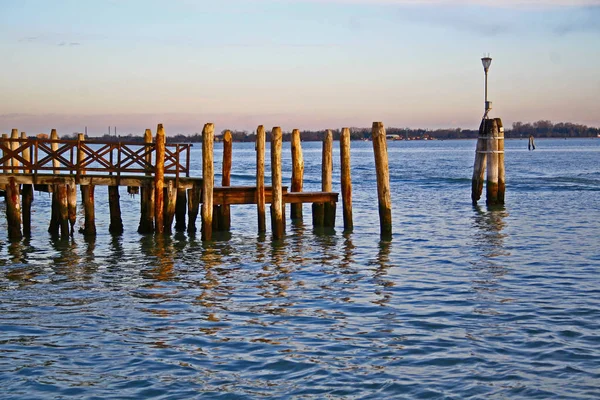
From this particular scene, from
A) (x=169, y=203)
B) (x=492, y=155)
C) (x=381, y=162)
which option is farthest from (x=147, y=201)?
(x=492, y=155)

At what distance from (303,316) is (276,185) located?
7760 mm

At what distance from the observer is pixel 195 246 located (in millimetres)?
19938

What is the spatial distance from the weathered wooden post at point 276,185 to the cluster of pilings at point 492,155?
10.8m

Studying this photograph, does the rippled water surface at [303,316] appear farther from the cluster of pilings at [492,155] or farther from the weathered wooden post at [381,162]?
the cluster of pilings at [492,155]

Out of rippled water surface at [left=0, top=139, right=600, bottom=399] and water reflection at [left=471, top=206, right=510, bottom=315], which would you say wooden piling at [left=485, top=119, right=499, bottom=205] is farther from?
rippled water surface at [left=0, top=139, right=600, bottom=399]

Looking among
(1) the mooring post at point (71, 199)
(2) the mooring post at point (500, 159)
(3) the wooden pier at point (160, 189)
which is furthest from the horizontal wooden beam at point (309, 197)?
(2) the mooring post at point (500, 159)

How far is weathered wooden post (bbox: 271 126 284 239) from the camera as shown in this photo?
1958 cm

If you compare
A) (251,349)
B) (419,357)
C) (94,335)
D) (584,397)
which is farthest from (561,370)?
(94,335)

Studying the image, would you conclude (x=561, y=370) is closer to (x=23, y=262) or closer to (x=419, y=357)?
(x=419, y=357)

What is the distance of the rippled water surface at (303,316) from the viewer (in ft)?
30.0

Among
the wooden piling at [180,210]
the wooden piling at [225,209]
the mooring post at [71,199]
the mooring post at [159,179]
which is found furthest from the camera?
the wooden piling at [180,210]

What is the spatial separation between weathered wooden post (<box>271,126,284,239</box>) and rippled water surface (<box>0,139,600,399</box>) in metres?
0.48

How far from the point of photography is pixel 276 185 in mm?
19609

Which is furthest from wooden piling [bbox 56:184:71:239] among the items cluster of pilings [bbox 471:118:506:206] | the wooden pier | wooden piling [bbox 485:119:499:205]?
wooden piling [bbox 485:119:499:205]
